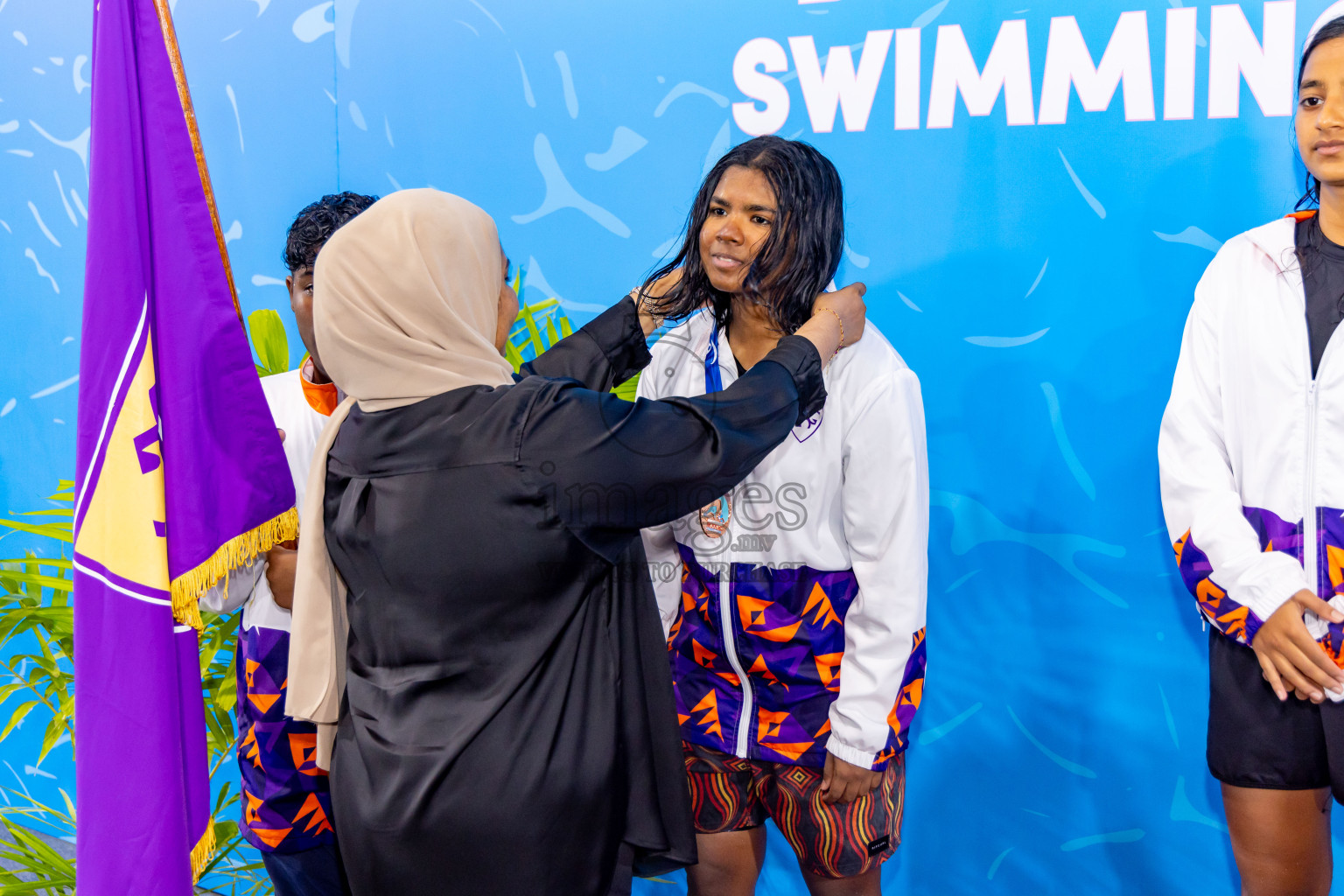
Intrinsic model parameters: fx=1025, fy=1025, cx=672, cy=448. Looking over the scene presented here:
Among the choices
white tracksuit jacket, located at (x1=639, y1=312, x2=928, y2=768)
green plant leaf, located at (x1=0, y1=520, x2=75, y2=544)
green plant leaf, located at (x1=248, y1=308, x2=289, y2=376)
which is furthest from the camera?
green plant leaf, located at (x1=248, y1=308, x2=289, y2=376)

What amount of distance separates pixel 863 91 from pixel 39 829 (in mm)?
3280

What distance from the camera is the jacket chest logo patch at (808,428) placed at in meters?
1.54

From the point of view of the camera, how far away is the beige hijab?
1241 millimetres

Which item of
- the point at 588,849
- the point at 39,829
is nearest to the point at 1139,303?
the point at 588,849

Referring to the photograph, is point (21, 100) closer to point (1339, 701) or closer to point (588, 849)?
point (588, 849)

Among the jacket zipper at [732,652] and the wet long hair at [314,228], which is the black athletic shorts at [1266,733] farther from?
the wet long hair at [314,228]

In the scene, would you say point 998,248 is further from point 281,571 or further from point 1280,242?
point 281,571

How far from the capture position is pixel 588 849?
132 cm

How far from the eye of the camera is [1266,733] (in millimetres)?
1478

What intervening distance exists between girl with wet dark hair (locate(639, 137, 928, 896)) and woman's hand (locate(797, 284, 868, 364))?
0.05 m

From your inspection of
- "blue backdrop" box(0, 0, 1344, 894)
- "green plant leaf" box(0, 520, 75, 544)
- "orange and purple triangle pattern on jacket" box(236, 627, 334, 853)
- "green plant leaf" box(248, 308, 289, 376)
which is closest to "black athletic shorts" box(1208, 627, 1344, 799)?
"blue backdrop" box(0, 0, 1344, 894)

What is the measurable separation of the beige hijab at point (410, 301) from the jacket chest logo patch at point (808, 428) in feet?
1.52

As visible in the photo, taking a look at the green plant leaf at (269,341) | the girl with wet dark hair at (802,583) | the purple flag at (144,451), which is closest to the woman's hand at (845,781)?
the girl with wet dark hair at (802,583)

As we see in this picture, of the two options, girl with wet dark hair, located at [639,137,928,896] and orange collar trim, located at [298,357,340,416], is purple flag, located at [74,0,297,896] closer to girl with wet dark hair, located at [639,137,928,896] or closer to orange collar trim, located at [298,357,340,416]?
orange collar trim, located at [298,357,340,416]
